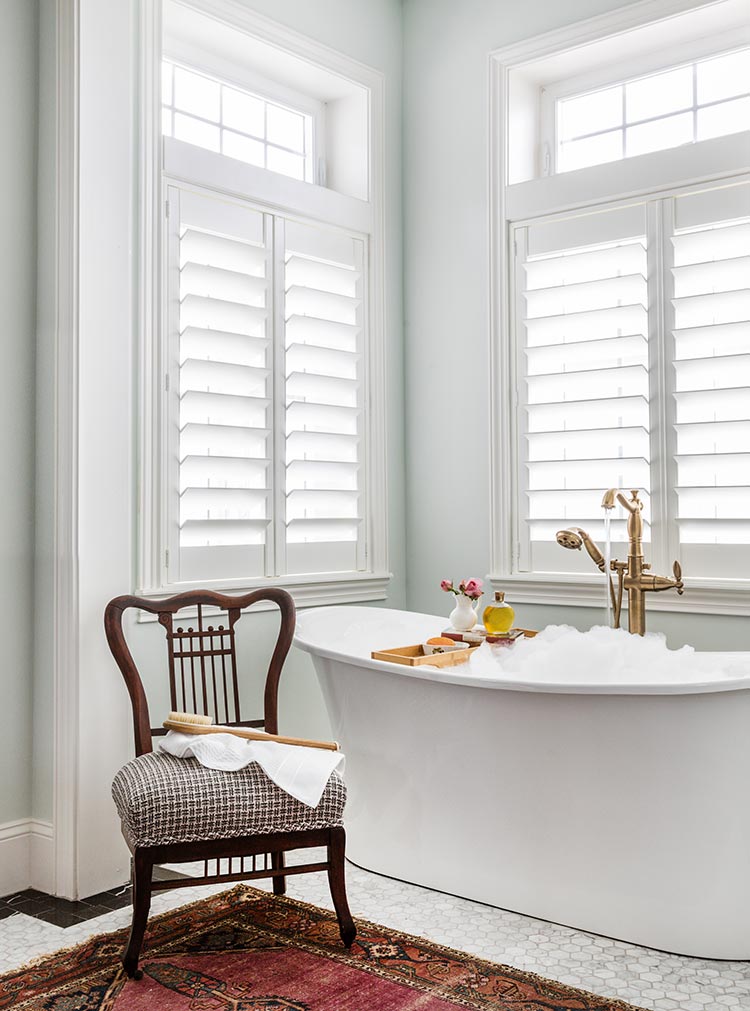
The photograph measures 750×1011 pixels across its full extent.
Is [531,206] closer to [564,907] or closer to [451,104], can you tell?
[451,104]

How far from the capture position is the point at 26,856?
107 inches

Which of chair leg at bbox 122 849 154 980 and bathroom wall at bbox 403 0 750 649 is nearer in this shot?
chair leg at bbox 122 849 154 980

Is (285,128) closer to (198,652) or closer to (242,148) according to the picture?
(242,148)

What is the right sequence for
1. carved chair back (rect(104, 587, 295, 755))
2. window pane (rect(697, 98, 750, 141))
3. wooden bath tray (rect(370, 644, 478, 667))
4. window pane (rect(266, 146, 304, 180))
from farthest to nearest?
window pane (rect(266, 146, 304, 180)) → window pane (rect(697, 98, 750, 141)) → wooden bath tray (rect(370, 644, 478, 667)) → carved chair back (rect(104, 587, 295, 755))

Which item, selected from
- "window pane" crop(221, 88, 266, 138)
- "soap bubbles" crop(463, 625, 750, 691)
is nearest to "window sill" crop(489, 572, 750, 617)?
"soap bubbles" crop(463, 625, 750, 691)

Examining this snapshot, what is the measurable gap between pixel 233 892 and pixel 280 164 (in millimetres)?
2473

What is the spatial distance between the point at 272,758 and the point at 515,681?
0.59 meters

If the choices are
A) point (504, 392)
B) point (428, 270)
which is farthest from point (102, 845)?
point (428, 270)

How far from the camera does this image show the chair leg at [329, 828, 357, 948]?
7.41ft

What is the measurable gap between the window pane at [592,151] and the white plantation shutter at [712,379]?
1.49ft


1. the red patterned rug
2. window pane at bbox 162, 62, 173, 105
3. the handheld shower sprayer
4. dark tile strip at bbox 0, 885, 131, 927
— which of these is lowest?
dark tile strip at bbox 0, 885, 131, 927

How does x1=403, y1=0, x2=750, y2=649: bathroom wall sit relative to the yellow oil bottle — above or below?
above

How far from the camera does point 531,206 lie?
11.3 ft

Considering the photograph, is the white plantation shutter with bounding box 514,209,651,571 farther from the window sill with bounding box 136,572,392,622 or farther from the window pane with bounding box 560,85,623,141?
the window sill with bounding box 136,572,392,622
